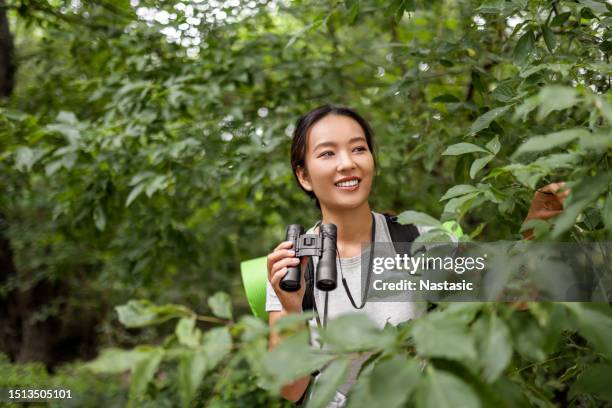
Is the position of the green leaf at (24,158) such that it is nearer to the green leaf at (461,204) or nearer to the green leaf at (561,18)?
the green leaf at (461,204)

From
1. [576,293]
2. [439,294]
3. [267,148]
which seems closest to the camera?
[576,293]

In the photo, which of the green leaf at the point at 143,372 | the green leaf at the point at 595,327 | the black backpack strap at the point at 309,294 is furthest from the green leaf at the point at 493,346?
the black backpack strap at the point at 309,294

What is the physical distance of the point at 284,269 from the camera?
1.54 metres

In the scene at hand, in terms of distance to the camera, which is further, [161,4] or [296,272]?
[161,4]

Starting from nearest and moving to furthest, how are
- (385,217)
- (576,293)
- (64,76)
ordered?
(576,293) → (385,217) → (64,76)

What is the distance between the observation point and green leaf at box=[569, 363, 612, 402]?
3.21 feet

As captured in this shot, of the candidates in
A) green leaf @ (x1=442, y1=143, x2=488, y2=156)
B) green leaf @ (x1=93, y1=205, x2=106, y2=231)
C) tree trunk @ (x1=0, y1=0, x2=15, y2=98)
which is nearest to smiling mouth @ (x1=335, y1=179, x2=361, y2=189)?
green leaf @ (x1=442, y1=143, x2=488, y2=156)

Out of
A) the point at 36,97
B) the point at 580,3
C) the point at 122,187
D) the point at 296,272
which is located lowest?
the point at 296,272

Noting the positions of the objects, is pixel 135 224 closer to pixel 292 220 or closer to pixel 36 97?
pixel 292 220

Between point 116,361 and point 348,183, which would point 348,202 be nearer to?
point 348,183

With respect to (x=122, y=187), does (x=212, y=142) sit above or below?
above

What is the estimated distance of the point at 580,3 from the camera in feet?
5.00

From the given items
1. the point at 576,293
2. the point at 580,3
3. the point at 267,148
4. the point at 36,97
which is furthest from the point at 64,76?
the point at 576,293

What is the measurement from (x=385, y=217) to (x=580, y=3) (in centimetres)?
92
